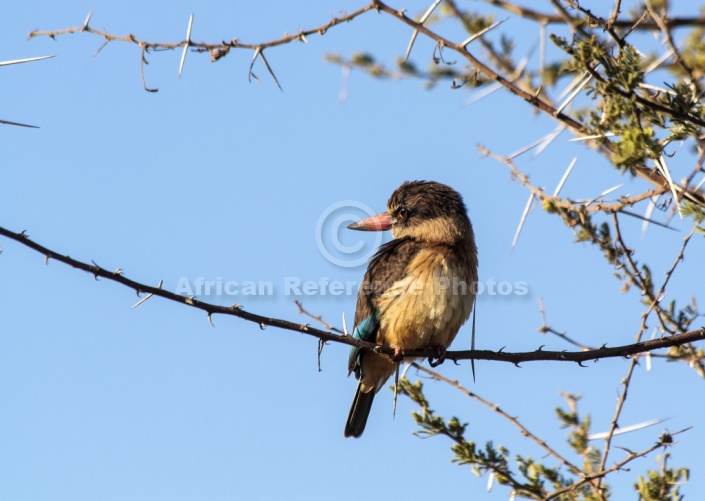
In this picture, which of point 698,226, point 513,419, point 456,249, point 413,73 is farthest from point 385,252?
point 698,226

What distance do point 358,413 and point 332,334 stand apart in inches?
99.9

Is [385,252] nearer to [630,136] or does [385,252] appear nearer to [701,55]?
[701,55]

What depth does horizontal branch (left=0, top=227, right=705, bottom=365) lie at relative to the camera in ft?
8.08

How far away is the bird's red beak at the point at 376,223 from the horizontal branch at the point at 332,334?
1.97m

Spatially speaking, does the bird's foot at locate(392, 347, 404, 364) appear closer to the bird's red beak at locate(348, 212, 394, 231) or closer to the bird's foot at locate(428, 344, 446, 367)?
the bird's foot at locate(428, 344, 446, 367)

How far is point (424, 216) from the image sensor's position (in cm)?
558

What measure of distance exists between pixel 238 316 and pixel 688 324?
209 centimetres

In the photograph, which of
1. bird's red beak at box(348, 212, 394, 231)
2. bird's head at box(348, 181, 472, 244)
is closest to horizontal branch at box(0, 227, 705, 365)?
bird's head at box(348, 181, 472, 244)

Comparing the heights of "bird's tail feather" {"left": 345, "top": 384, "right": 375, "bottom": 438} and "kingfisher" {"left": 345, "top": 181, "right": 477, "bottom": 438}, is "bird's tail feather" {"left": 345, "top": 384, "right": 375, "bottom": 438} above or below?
below

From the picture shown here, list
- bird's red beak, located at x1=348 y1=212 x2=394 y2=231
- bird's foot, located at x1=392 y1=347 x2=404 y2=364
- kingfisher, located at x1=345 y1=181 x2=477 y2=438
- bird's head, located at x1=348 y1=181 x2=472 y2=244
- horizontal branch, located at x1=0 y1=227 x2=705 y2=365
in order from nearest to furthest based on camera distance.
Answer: horizontal branch, located at x1=0 y1=227 x2=705 y2=365 → bird's foot, located at x1=392 y1=347 x2=404 y2=364 → kingfisher, located at x1=345 y1=181 x2=477 y2=438 → bird's head, located at x1=348 y1=181 x2=472 y2=244 → bird's red beak, located at x1=348 y1=212 x2=394 y2=231

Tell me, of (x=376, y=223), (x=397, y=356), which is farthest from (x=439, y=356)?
(x=376, y=223)

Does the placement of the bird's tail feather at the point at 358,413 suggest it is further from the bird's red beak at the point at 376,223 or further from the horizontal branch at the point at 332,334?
the horizontal branch at the point at 332,334

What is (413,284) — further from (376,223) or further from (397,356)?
(376,223)

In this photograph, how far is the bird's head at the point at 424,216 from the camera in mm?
5367
